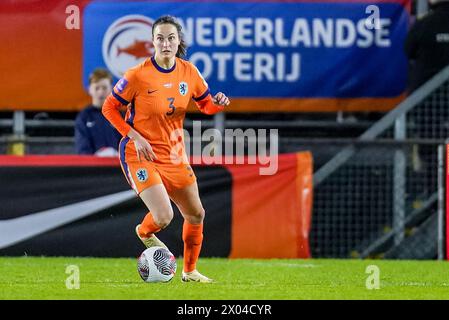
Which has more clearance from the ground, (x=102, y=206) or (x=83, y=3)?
(x=83, y=3)

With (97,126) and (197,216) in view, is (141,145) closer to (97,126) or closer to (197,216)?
(197,216)

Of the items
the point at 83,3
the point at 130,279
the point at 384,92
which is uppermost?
the point at 83,3

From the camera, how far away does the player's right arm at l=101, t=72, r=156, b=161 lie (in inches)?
375

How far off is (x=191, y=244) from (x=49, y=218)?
2909mm

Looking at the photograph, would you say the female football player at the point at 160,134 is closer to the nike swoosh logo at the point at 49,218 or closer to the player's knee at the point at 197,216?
the player's knee at the point at 197,216

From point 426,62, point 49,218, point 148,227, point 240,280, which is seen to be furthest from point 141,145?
point 426,62

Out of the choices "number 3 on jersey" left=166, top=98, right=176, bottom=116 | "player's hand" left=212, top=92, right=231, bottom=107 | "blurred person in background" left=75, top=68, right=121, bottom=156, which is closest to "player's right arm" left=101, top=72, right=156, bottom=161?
"number 3 on jersey" left=166, top=98, right=176, bottom=116

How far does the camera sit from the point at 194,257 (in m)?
9.67

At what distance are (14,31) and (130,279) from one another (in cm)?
419

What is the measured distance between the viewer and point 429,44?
12.9 metres

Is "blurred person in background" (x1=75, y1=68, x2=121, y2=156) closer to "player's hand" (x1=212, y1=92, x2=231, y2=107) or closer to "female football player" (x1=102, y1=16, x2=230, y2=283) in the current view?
"female football player" (x1=102, y1=16, x2=230, y2=283)

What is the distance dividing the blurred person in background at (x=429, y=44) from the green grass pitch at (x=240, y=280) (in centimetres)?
216
